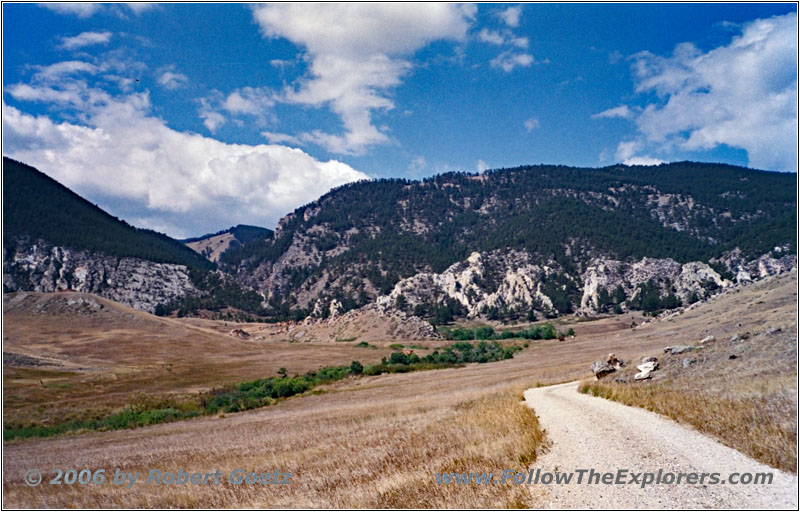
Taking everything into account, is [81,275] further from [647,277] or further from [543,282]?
[647,277]

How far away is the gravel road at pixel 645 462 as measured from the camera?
7410 mm

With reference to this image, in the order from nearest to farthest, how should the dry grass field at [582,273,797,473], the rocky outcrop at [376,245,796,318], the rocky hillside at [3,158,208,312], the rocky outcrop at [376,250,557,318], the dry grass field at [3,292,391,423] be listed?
the dry grass field at [582,273,797,473]
the dry grass field at [3,292,391,423]
the rocky outcrop at [376,245,796,318]
the rocky outcrop at [376,250,557,318]
the rocky hillside at [3,158,208,312]

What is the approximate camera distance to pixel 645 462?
934 centimetres

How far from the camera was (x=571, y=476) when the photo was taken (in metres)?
9.09

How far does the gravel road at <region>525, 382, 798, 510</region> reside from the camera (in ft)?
24.3

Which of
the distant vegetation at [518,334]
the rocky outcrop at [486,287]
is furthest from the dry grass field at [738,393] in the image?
the rocky outcrop at [486,287]

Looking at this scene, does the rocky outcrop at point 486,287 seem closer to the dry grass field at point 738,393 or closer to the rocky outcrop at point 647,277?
the rocky outcrop at point 647,277

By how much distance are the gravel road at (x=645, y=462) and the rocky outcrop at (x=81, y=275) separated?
656ft

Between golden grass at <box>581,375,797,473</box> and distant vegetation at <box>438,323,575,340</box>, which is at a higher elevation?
golden grass at <box>581,375,797,473</box>

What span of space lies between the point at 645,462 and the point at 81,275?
213m

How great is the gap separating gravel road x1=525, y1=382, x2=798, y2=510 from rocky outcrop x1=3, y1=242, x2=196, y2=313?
199921 millimetres

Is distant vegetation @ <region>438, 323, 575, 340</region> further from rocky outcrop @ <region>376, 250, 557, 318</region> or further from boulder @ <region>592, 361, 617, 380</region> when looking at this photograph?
boulder @ <region>592, 361, 617, 380</region>

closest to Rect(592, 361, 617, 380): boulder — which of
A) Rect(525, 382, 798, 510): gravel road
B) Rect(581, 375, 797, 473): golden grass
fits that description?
Rect(581, 375, 797, 473): golden grass

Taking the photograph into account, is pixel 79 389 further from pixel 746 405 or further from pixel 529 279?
pixel 529 279
